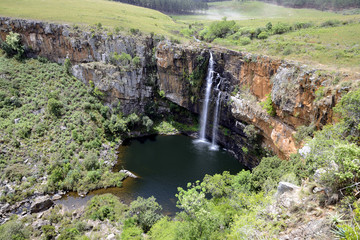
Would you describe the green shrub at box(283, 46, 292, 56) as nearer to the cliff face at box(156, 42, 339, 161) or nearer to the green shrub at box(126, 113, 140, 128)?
the cliff face at box(156, 42, 339, 161)

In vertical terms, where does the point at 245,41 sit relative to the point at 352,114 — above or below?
above

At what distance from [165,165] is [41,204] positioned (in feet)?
59.2

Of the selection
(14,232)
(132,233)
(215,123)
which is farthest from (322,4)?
(14,232)

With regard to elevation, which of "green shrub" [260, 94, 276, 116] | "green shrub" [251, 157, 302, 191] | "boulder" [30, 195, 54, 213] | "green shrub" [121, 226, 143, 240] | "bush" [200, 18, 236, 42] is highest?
"bush" [200, 18, 236, 42]

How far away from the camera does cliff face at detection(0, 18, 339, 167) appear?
29203 millimetres

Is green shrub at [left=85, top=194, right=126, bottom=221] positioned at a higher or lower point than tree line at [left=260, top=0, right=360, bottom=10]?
lower

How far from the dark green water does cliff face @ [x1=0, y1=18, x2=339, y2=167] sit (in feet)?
17.1

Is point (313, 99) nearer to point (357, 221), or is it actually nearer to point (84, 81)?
point (357, 221)

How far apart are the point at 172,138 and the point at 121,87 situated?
15429mm

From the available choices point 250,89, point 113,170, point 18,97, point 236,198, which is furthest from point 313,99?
point 18,97

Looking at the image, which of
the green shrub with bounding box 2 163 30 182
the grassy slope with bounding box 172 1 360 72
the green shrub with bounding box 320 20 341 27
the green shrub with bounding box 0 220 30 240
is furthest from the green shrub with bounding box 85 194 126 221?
the green shrub with bounding box 320 20 341 27

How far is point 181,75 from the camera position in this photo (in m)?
43.6

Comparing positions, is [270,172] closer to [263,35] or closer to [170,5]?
[263,35]

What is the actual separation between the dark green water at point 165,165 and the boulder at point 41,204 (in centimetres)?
166
